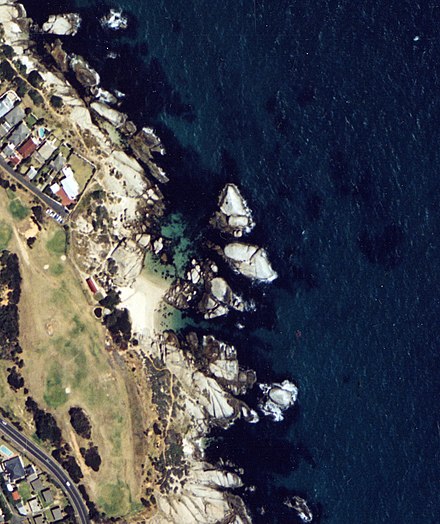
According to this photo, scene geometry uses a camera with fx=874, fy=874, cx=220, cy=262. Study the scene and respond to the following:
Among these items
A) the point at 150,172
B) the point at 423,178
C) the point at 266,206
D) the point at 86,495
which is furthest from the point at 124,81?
the point at 86,495

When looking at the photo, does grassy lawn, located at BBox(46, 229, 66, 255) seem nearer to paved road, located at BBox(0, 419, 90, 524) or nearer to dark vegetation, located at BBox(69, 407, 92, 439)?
dark vegetation, located at BBox(69, 407, 92, 439)

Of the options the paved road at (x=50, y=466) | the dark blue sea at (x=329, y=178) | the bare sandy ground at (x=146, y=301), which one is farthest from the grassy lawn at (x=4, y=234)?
the paved road at (x=50, y=466)

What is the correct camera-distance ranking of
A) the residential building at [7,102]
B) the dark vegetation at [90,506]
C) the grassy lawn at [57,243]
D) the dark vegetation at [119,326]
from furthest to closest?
the dark vegetation at [90,506]
the dark vegetation at [119,326]
the grassy lawn at [57,243]
the residential building at [7,102]

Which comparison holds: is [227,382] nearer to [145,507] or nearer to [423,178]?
[145,507]

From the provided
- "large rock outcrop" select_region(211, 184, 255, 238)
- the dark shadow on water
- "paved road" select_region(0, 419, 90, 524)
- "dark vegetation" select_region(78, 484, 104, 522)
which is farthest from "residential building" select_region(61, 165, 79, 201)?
"dark vegetation" select_region(78, 484, 104, 522)

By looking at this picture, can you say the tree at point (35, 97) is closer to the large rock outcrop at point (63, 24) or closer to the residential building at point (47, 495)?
the large rock outcrop at point (63, 24)
